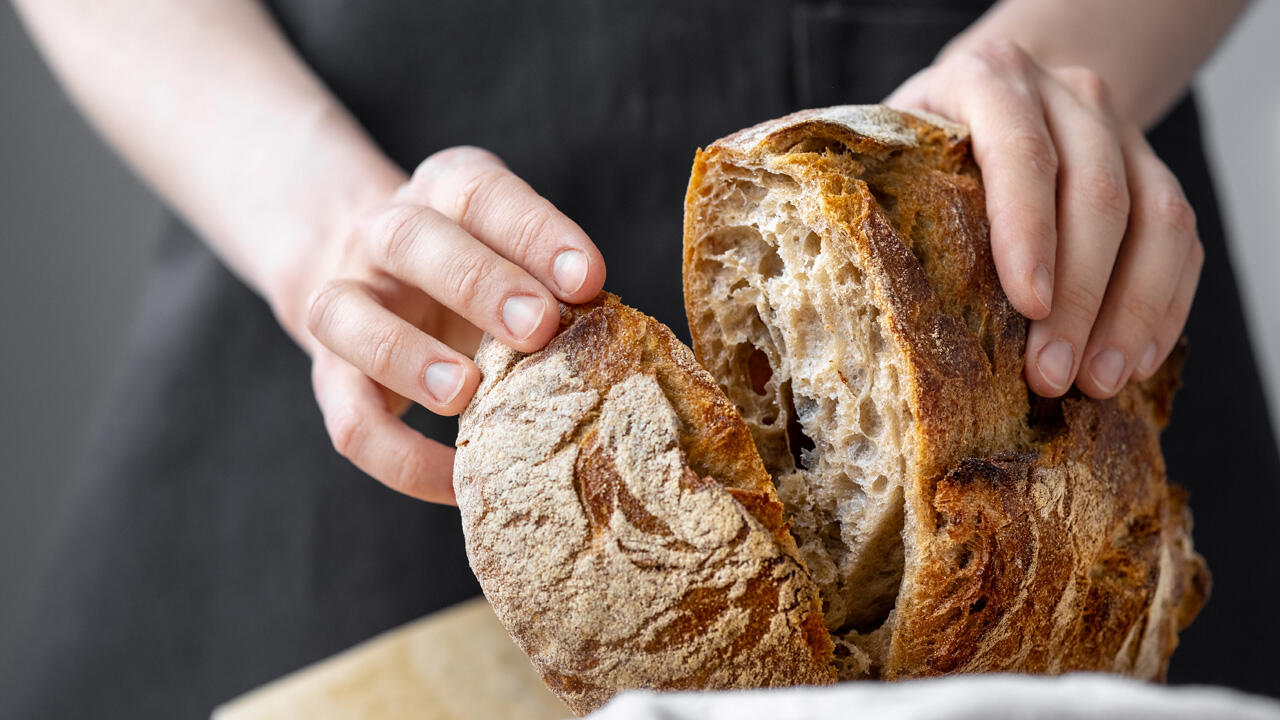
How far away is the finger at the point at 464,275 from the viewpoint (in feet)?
3.12

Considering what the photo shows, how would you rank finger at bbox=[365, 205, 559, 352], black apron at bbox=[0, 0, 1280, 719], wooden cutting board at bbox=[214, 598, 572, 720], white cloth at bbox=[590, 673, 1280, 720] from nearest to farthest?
white cloth at bbox=[590, 673, 1280, 720], finger at bbox=[365, 205, 559, 352], wooden cutting board at bbox=[214, 598, 572, 720], black apron at bbox=[0, 0, 1280, 719]

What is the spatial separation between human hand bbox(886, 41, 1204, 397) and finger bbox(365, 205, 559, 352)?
47 centimetres

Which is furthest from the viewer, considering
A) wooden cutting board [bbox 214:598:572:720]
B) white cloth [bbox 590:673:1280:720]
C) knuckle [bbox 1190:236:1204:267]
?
wooden cutting board [bbox 214:598:572:720]

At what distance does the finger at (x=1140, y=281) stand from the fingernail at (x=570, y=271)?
542 mm

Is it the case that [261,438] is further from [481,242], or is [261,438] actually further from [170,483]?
[481,242]

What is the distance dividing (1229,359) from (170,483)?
195 cm

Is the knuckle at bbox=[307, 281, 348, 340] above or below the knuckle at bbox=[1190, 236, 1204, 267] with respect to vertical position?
below

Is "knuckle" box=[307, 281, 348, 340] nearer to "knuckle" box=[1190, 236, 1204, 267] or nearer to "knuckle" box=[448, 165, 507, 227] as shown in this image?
"knuckle" box=[448, 165, 507, 227]

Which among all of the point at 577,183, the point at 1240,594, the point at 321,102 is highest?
the point at 321,102

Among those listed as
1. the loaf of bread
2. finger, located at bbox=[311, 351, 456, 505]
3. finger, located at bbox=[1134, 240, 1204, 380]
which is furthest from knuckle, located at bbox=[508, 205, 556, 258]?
finger, located at bbox=[1134, 240, 1204, 380]

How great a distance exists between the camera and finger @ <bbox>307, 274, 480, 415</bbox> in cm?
100

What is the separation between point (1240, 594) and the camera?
1831mm

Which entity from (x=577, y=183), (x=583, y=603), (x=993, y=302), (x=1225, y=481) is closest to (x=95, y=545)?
(x=577, y=183)

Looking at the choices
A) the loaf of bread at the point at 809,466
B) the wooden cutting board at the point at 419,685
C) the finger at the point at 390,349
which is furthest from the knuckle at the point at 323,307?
the wooden cutting board at the point at 419,685
